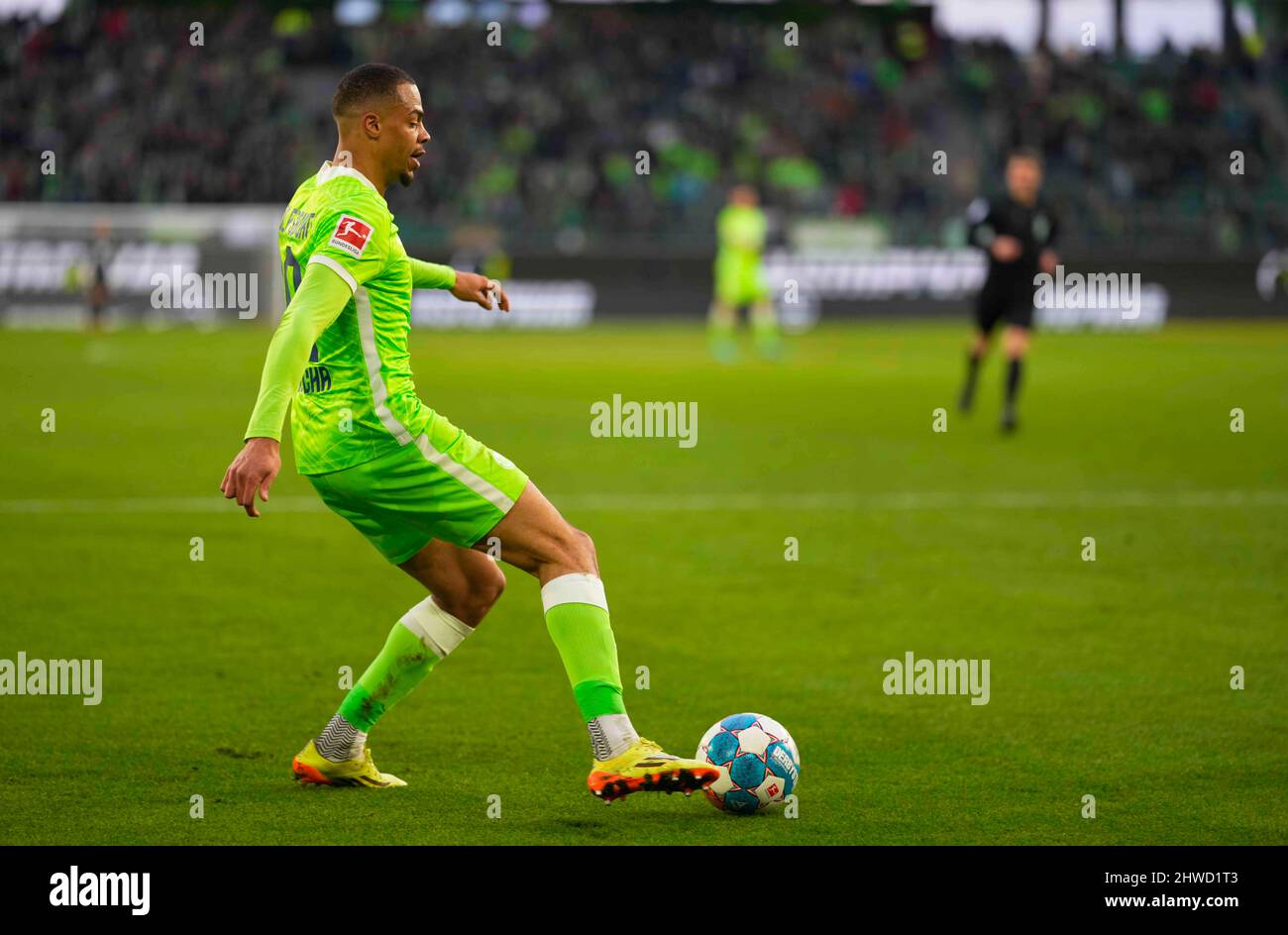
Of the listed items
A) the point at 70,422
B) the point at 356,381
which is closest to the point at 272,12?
the point at 70,422

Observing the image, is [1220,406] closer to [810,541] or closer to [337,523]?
[810,541]

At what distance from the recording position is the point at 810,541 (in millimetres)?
10484

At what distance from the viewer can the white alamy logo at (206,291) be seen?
1227 inches

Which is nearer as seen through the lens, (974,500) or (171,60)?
(974,500)

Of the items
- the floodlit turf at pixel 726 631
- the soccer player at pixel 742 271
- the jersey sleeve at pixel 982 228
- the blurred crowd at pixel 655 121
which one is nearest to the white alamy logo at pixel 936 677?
the floodlit turf at pixel 726 631

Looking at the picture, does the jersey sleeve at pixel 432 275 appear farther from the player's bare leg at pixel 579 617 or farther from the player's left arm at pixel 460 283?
the player's bare leg at pixel 579 617

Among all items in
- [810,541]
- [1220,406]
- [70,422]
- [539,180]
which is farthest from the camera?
[539,180]

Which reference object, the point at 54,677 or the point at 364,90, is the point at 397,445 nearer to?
the point at 364,90

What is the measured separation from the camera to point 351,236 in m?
4.83

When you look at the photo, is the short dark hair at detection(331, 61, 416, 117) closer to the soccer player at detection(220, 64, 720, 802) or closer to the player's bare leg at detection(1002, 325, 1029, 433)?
the soccer player at detection(220, 64, 720, 802)

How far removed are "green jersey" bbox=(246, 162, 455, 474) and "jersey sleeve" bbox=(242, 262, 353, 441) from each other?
8 centimetres

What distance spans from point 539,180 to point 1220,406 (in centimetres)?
2087

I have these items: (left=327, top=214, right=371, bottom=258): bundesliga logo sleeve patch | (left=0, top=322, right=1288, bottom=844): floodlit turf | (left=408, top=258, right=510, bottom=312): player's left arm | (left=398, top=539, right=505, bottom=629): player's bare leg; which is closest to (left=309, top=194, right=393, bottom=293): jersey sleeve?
(left=327, top=214, right=371, bottom=258): bundesliga logo sleeve patch
